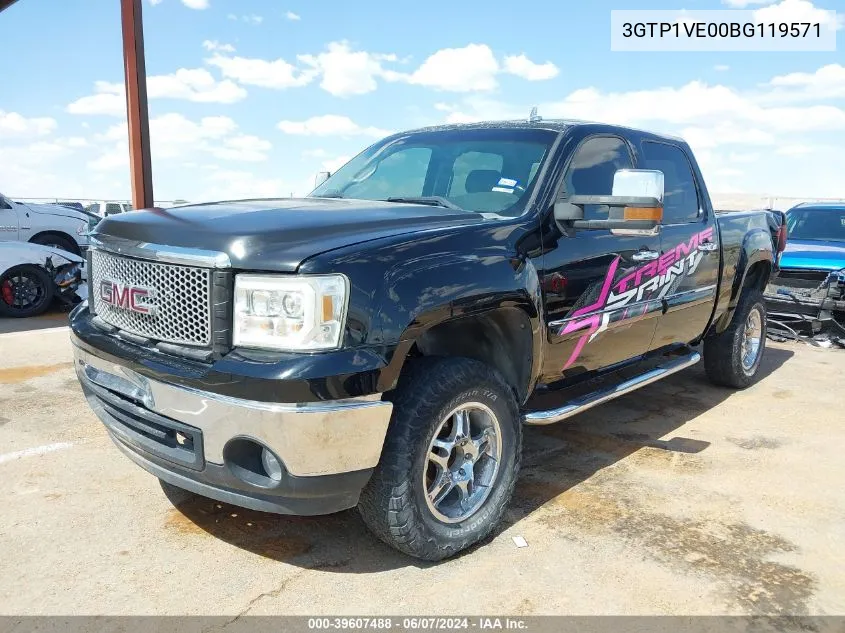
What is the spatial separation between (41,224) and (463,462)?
1136 centimetres

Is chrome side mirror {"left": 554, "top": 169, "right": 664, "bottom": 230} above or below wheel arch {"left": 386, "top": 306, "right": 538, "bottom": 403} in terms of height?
above

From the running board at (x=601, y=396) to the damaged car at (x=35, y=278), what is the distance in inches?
293

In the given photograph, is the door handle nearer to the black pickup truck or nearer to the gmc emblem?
the black pickup truck

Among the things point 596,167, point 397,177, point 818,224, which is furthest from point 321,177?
point 818,224

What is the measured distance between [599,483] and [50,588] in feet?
8.47

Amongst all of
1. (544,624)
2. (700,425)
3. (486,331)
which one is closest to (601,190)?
(486,331)

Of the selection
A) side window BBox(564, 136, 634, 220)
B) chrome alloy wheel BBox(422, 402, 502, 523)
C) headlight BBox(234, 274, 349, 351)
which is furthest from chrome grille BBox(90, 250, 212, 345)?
side window BBox(564, 136, 634, 220)

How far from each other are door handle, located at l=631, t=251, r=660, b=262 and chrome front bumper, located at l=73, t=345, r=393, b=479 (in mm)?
2010

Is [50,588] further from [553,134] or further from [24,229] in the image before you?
[24,229]

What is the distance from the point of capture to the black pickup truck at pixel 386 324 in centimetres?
239

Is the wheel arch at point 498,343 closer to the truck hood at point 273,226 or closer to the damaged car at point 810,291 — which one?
the truck hood at point 273,226

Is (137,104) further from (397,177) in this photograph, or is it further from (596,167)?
(596,167)

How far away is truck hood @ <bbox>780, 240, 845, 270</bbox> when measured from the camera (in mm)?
8023

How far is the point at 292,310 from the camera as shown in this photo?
2393 millimetres
